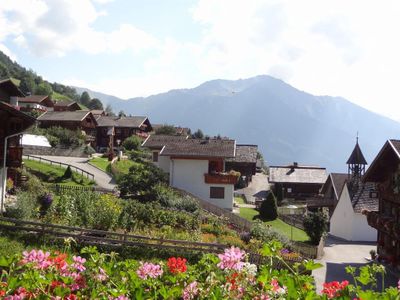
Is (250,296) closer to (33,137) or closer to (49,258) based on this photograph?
(49,258)

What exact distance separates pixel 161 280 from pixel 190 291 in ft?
1.38

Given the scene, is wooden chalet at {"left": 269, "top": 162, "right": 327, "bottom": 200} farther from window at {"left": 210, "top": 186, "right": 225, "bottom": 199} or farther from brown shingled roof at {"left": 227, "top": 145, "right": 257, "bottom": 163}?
window at {"left": 210, "top": 186, "right": 225, "bottom": 199}

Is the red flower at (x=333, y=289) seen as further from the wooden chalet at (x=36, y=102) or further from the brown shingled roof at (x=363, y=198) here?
the wooden chalet at (x=36, y=102)

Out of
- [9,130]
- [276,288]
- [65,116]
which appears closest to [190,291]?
[276,288]

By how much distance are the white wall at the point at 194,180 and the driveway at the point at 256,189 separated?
638 inches

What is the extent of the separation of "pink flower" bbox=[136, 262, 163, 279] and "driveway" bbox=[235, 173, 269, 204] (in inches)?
2049

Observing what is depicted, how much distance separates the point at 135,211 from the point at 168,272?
67.9 ft

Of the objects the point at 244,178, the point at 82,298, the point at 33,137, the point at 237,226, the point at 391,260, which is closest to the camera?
the point at 82,298

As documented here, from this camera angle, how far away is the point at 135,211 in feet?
79.7

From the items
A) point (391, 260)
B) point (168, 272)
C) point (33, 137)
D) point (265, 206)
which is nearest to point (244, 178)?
point (265, 206)

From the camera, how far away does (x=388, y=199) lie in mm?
25000

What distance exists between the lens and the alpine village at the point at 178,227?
3596 mm

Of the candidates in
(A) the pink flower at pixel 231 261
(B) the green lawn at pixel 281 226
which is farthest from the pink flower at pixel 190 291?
(B) the green lawn at pixel 281 226

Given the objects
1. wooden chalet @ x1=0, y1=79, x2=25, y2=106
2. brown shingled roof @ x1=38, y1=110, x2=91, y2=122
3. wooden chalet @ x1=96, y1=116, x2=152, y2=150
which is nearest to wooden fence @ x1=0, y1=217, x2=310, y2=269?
wooden chalet @ x1=0, y1=79, x2=25, y2=106
